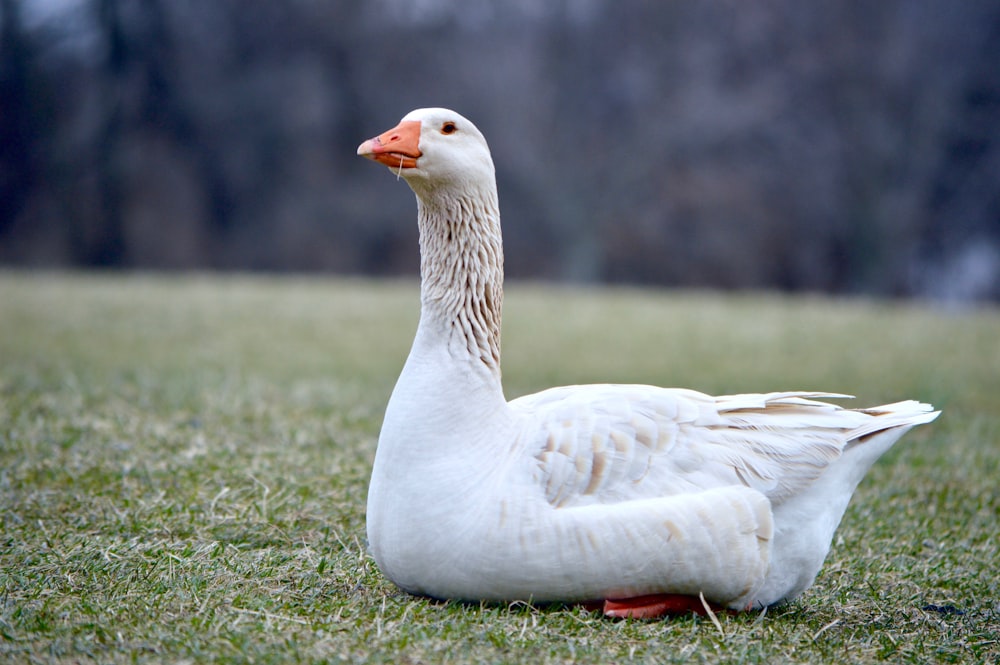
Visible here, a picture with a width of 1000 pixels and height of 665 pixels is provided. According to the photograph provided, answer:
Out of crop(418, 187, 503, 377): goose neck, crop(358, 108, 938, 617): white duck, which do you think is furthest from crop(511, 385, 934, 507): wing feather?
crop(418, 187, 503, 377): goose neck

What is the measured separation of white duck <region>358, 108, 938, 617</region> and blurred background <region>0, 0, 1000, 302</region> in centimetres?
2108

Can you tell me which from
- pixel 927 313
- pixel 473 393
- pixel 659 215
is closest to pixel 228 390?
pixel 473 393

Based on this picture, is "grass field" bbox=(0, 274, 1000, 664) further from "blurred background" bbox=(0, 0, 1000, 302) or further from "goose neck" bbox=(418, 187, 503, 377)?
"blurred background" bbox=(0, 0, 1000, 302)

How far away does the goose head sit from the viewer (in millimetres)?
3451

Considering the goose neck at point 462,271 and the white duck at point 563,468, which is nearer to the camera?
the white duck at point 563,468

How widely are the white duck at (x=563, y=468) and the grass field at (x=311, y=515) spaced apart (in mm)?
171

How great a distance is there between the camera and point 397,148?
3.45 metres

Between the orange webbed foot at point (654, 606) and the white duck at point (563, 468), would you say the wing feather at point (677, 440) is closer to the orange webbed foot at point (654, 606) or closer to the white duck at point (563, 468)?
the white duck at point (563, 468)

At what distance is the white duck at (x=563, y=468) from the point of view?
3189 millimetres

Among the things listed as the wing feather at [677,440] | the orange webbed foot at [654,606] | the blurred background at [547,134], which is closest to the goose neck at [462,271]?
the wing feather at [677,440]

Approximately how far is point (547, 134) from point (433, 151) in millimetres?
21608

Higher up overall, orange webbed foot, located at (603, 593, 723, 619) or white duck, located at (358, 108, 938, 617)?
white duck, located at (358, 108, 938, 617)

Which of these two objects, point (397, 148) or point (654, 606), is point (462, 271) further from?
point (654, 606)

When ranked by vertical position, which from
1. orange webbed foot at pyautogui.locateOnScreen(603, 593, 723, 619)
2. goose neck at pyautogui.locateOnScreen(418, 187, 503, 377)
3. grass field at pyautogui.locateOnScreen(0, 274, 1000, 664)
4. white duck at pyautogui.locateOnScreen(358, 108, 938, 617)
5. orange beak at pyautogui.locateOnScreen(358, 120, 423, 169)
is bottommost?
grass field at pyautogui.locateOnScreen(0, 274, 1000, 664)
